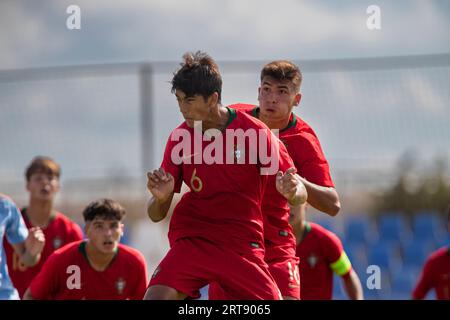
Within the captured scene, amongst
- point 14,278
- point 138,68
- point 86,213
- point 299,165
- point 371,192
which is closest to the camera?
point 299,165

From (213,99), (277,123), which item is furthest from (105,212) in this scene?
(213,99)

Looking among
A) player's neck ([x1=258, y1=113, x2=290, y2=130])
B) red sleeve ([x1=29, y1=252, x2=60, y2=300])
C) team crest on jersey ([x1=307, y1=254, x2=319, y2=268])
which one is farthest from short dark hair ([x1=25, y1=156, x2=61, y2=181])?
player's neck ([x1=258, y1=113, x2=290, y2=130])

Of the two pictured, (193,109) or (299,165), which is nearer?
(193,109)

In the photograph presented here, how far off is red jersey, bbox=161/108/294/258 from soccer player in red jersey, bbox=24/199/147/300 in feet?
7.99

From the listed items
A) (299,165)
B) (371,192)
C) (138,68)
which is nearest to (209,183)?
(299,165)

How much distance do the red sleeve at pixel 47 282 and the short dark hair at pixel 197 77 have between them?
3080 millimetres

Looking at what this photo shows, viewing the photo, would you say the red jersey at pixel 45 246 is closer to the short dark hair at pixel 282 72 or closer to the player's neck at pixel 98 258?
the player's neck at pixel 98 258

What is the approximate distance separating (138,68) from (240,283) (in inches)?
432

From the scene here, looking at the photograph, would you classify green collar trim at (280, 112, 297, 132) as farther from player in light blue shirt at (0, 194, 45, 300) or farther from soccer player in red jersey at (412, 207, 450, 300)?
soccer player in red jersey at (412, 207, 450, 300)

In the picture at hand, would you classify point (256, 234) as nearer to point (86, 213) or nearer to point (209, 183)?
point (209, 183)

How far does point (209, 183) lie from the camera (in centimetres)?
582

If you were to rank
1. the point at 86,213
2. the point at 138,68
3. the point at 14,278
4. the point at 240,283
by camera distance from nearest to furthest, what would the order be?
1. the point at 240,283
2. the point at 86,213
3. the point at 14,278
4. the point at 138,68

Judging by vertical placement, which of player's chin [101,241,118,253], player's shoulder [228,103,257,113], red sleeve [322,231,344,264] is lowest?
red sleeve [322,231,344,264]

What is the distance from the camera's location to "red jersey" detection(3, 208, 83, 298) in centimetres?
944
